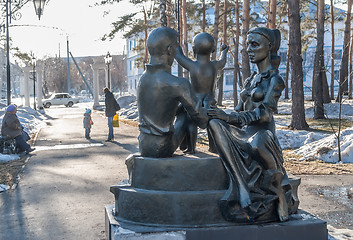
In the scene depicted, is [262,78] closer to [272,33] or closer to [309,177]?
[272,33]

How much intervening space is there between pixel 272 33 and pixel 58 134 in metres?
14.0

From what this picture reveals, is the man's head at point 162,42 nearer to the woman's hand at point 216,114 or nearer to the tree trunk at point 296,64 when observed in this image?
the woman's hand at point 216,114

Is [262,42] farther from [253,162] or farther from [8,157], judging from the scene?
[8,157]

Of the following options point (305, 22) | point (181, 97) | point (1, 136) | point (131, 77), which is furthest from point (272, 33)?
point (131, 77)

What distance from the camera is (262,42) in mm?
4742

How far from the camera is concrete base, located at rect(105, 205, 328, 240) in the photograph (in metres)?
4.08

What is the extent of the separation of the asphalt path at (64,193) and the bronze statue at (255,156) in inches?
70.1

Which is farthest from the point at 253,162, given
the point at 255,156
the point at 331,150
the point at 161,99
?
the point at 331,150

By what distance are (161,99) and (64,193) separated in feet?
12.1

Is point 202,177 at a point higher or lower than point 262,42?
A: lower

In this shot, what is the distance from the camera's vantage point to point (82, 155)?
38.3ft

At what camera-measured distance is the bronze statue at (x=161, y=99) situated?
433cm

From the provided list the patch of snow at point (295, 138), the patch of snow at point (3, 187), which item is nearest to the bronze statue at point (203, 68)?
the patch of snow at point (3, 187)

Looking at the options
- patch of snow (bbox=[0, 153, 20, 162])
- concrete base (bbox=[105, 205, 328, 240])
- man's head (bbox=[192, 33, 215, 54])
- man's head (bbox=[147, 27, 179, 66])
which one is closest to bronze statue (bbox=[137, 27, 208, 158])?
man's head (bbox=[147, 27, 179, 66])
